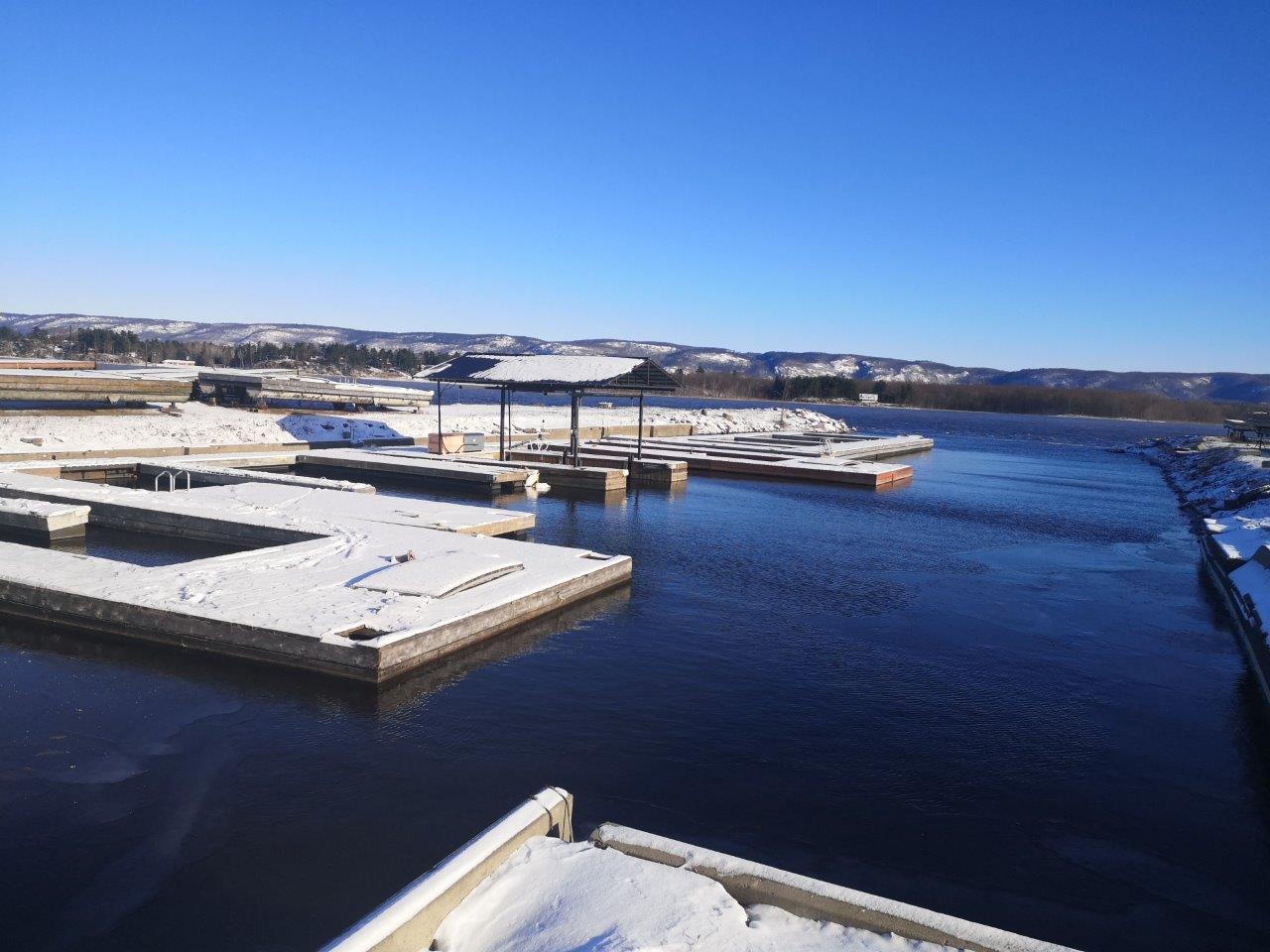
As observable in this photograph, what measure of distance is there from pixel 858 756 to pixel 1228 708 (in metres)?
5.91

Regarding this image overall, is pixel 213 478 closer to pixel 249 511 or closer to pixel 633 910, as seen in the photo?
Answer: pixel 249 511

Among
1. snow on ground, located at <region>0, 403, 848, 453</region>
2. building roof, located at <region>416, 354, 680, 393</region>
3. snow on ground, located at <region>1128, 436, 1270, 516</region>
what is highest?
building roof, located at <region>416, 354, 680, 393</region>

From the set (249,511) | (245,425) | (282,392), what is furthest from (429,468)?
(282,392)

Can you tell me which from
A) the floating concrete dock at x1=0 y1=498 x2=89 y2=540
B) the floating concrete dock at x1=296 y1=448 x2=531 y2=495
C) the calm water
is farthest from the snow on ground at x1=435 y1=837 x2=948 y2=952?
the floating concrete dock at x1=296 y1=448 x2=531 y2=495

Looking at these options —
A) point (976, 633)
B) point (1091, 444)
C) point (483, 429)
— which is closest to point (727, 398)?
point (1091, 444)

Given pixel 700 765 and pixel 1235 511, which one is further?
pixel 1235 511

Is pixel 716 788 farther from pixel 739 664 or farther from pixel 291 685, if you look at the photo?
pixel 291 685

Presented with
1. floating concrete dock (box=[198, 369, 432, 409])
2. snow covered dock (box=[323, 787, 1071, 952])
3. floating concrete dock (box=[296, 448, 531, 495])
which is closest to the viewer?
snow covered dock (box=[323, 787, 1071, 952])

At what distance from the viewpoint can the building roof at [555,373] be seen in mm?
30125

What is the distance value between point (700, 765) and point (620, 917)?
12.5 feet

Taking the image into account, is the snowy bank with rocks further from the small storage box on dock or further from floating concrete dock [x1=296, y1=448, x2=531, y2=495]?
the small storage box on dock

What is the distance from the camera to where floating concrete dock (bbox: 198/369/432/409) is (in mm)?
52438

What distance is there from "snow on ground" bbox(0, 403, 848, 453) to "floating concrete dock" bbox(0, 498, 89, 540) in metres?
11.3

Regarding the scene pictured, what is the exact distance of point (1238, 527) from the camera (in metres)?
23.8
